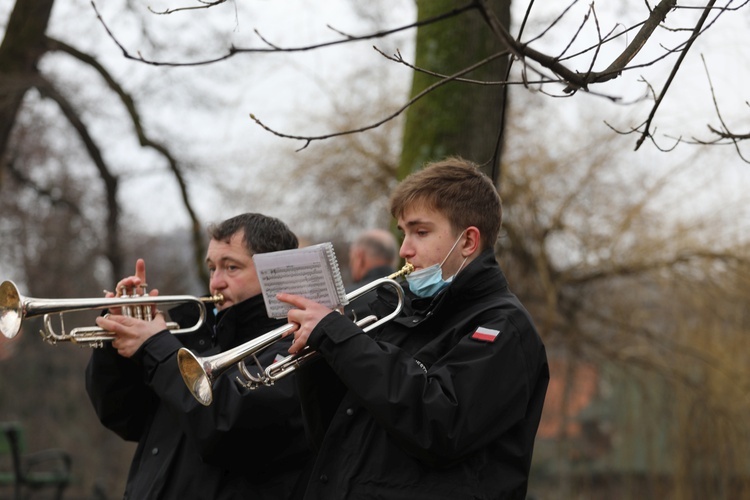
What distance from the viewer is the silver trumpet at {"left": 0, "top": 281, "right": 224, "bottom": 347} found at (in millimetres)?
4203

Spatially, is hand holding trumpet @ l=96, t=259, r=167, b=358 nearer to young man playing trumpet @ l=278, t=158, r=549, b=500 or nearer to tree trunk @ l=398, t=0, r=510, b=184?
young man playing trumpet @ l=278, t=158, r=549, b=500

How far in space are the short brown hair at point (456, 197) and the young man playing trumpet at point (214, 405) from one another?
0.89 meters

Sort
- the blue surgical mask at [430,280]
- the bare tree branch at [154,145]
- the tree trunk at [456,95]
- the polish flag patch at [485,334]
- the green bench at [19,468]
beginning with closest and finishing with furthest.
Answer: the polish flag patch at [485,334]
the blue surgical mask at [430,280]
the tree trunk at [456,95]
the green bench at [19,468]
the bare tree branch at [154,145]

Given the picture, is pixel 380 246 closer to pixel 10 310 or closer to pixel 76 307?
pixel 76 307

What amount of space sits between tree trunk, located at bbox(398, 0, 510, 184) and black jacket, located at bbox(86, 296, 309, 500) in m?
2.31

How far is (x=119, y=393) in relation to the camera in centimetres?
422

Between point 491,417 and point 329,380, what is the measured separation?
0.71 m

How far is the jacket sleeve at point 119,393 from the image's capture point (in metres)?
4.21

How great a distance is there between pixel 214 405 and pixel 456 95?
295 cm

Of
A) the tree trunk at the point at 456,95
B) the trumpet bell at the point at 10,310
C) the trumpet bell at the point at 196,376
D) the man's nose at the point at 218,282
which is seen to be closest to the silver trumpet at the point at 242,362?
the trumpet bell at the point at 196,376

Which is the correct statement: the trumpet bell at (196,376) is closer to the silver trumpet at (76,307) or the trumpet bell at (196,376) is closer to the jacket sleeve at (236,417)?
the jacket sleeve at (236,417)

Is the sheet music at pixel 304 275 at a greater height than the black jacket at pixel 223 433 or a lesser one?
greater

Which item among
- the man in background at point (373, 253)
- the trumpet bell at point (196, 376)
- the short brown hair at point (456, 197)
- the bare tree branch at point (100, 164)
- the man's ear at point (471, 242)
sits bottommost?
the trumpet bell at point (196, 376)

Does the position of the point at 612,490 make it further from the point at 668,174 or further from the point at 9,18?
the point at 9,18
